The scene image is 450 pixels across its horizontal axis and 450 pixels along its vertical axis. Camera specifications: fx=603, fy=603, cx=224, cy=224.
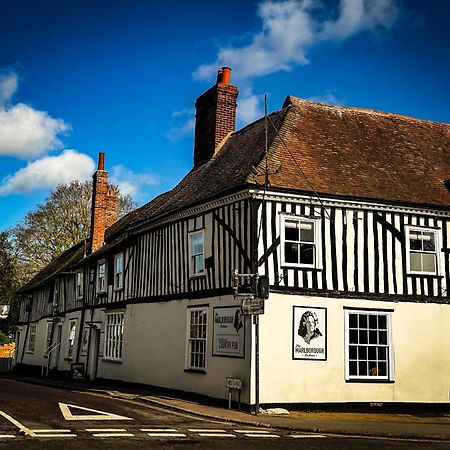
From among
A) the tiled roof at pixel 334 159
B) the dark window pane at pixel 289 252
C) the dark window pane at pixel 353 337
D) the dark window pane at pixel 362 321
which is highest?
the tiled roof at pixel 334 159

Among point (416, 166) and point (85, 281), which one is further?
point (85, 281)

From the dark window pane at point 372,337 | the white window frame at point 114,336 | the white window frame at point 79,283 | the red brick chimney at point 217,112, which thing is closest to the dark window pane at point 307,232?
the dark window pane at point 372,337

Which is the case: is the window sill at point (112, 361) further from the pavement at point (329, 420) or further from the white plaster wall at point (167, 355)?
the pavement at point (329, 420)

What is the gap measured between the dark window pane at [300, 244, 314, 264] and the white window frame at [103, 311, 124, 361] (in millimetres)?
9640

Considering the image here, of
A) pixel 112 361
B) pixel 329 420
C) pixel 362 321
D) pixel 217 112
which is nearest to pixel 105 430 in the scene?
pixel 329 420

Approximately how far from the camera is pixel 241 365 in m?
15.5

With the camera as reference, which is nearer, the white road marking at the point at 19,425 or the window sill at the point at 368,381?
the white road marking at the point at 19,425

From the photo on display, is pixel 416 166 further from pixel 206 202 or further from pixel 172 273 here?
pixel 172 273

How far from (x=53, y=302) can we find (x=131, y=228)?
13482 millimetres

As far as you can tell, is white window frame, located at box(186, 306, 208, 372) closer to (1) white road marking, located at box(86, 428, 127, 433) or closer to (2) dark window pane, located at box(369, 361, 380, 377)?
(2) dark window pane, located at box(369, 361, 380, 377)

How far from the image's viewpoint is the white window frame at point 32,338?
38.1m

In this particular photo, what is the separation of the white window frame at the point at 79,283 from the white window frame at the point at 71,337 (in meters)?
1.33

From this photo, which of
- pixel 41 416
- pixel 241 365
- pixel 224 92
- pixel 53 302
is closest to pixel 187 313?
pixel 241 365

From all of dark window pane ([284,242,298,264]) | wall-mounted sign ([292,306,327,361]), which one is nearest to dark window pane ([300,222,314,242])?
dark window pane ([284,242,298,264])
